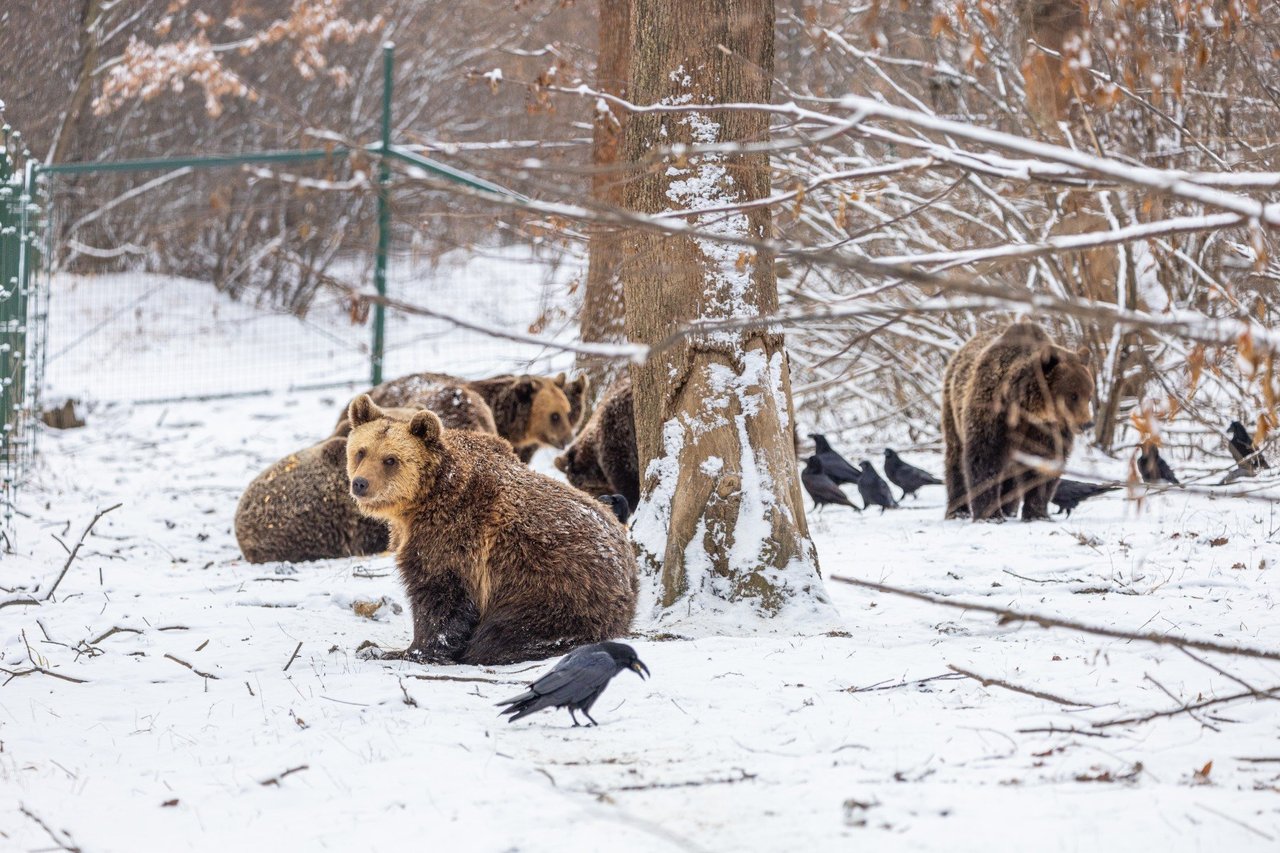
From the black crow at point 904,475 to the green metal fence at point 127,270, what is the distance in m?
3.91

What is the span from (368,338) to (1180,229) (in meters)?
15.0

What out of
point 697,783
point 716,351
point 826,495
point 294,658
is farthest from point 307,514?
point 697,783

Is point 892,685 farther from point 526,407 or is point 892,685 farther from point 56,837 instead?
point 526,407

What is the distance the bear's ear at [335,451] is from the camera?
870 cm

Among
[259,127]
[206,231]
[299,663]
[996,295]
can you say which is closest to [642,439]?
[299,663]

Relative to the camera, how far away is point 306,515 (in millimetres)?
8688

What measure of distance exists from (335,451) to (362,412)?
258cm

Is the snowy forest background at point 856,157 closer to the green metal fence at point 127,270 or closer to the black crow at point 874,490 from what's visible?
the green metal fence at point 127,270

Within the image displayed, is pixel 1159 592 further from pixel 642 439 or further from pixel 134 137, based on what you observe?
pixel 134 137

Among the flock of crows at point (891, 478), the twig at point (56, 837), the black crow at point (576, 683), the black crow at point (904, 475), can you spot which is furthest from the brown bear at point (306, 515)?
the twig at point (56, 837)

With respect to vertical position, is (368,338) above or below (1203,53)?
below

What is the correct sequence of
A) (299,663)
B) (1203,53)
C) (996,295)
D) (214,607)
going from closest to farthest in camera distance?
(996,295) < (1203,53) < (299,663) < (214,607)

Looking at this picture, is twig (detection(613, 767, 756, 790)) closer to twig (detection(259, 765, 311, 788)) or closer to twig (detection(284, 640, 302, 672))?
twig (detection(259, 765, 311, 788))

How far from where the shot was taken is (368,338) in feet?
56.9
